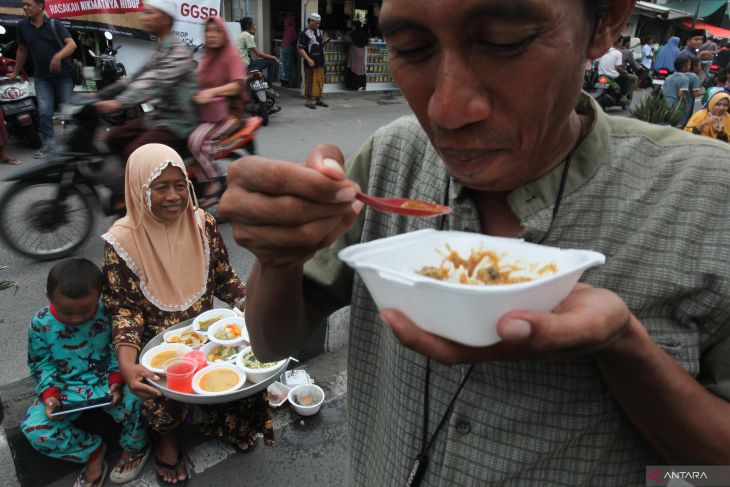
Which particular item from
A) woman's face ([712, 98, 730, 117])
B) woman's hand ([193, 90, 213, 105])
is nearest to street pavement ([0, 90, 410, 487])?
woman's hand ([193, 90, 213, 105])

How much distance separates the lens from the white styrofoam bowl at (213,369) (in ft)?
8.05

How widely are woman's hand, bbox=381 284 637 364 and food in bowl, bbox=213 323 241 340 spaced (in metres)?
2.26

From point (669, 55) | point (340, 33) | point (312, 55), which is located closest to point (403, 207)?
point (312, 55)

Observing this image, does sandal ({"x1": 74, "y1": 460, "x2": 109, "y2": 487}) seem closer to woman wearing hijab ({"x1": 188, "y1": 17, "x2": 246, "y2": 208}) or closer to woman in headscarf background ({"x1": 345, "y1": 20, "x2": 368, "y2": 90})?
woman wearing hijab ({"x1": 188, "y1": 17, "x2": 246, "y2": 208})

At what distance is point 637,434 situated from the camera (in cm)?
Answer: 102

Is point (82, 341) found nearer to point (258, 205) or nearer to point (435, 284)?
point (258, 205)

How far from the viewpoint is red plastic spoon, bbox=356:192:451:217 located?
99 cm

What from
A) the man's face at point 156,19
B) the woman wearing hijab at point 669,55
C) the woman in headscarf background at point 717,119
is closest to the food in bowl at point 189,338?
the man's face at point 156,19

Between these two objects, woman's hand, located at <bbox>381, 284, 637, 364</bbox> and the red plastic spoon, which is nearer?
woman's hand, located at <bbox>381, 284, 637, 364</bbox>

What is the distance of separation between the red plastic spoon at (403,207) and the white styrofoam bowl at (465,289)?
5 cm

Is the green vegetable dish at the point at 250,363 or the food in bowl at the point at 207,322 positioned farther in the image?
the food in bowl at the point at 207,322

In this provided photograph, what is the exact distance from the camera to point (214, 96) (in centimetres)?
536

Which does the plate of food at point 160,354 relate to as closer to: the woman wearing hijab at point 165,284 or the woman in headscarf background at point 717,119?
the woman wearing hijab at point 165,284

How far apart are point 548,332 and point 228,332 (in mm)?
2479
